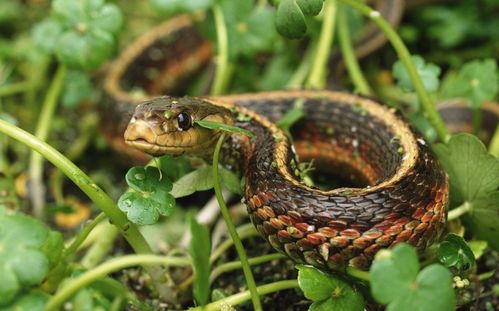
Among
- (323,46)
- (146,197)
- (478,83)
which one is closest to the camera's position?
(146,197)

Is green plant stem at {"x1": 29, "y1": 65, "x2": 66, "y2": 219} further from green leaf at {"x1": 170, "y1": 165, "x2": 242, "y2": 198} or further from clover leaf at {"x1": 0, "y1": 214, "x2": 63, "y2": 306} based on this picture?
clover leaf at {"x1": 0, "y1": 214, "x2": 63, "y2": 306}

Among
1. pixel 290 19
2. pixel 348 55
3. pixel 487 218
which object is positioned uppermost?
pixel 290 19

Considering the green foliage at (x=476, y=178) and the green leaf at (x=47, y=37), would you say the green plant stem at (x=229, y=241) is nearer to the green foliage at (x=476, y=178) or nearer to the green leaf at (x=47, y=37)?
the green foliage at (x=476, y=178)

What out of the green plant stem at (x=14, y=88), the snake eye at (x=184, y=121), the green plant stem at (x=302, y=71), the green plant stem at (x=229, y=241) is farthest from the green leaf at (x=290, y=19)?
the green plant stem at (x=14, y=88)

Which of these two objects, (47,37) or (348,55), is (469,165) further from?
(47,37)

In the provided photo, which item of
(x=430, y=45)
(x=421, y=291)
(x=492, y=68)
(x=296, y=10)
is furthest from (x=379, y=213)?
(x=430, y=45)

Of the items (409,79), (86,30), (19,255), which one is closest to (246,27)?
(86,30)
